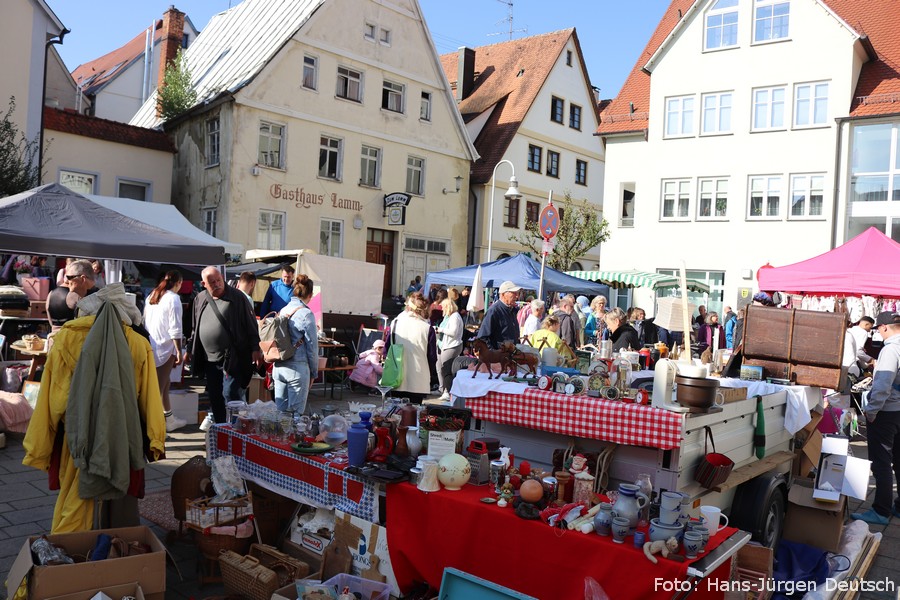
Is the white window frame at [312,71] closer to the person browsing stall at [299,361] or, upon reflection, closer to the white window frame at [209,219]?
the white window frame at [209,219]

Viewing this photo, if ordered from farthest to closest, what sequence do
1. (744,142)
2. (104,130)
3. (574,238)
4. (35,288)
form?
(574,238) → (744,142) → (104,130) → (35,288)

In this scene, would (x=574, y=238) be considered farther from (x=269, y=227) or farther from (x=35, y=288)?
(x=35, y=288)

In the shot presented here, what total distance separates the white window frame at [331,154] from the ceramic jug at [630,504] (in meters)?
20.9

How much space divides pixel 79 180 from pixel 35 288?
31.9ft

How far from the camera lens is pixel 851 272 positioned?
9.77 m

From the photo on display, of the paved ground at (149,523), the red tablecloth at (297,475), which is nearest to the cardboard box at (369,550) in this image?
the red tablecloth at (297,475)

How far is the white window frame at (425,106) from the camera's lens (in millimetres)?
26562

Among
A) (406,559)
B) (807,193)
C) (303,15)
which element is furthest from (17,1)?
(807,193)

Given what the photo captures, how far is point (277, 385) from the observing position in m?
7.44

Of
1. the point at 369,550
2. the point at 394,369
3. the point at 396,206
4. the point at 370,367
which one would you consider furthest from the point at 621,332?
the point at 396,206

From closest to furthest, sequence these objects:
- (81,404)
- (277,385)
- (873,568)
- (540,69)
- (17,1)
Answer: (81,404) < (873,568) < (277,385) < (17,1) < (540,69)

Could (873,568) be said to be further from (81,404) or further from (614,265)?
(614,265)

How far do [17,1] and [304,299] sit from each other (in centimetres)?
1562

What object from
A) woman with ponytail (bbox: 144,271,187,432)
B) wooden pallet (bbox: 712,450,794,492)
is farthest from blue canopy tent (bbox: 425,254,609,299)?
wooden pallet (bbox: 712,450,794,492)
